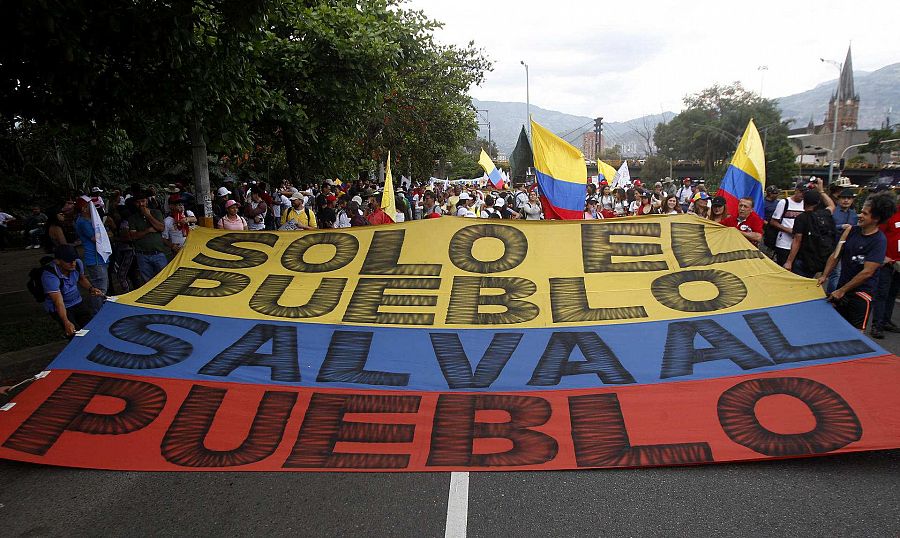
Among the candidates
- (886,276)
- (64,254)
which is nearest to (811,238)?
(886,276)

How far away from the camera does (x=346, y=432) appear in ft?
13.5

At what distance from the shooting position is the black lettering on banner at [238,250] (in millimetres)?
6434

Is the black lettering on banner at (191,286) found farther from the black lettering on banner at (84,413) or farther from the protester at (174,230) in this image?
the protester at (174,230)

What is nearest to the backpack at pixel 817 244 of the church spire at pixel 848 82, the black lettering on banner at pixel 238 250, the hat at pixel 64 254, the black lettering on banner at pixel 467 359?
the black lettering on banner at pixel 467 359

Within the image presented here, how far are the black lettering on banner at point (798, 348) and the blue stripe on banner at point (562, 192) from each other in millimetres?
4185

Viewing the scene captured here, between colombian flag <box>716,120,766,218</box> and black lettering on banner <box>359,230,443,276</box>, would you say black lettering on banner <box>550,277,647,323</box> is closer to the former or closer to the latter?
black lettering on banner <box>359,230,443,276</box>

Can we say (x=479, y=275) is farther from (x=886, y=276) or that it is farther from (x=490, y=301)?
(x=886, y=276)

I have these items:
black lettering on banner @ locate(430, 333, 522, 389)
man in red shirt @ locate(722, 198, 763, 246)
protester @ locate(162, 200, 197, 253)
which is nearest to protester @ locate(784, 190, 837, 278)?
man in red shirt @ locate(722, 198, 763, 246)

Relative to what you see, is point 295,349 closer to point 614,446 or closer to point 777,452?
point 614,446

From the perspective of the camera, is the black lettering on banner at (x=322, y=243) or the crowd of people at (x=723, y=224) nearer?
the crowd of people at (x=723, y=224)

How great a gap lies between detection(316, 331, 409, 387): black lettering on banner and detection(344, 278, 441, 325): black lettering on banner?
283 mm

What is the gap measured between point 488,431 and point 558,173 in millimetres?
5418

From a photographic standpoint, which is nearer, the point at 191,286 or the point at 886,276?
the point at 191,286

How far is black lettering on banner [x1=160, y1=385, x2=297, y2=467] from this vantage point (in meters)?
3.91
